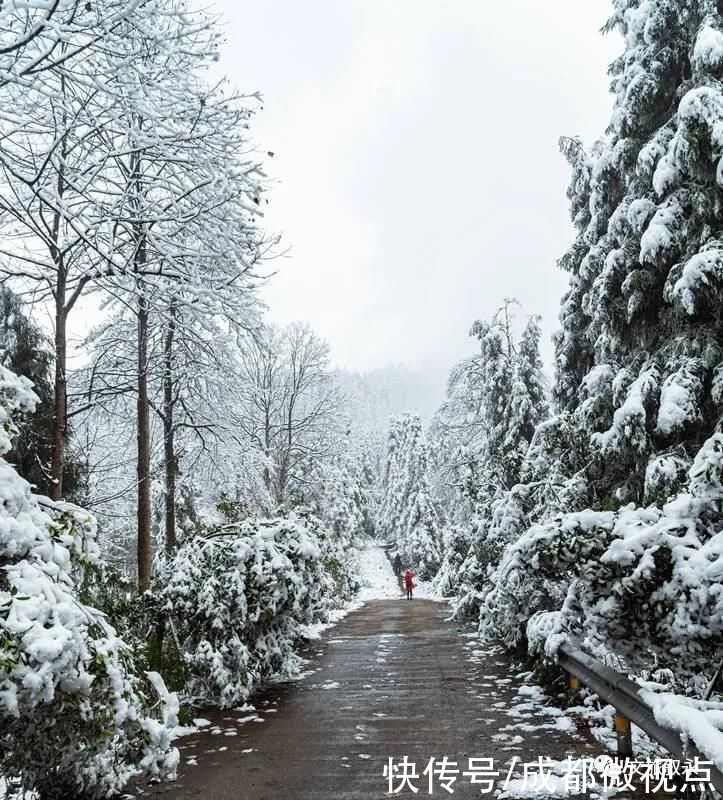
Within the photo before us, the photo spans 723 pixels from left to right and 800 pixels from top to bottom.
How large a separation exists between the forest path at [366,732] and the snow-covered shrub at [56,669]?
0.91 metres

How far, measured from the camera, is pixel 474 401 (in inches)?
866

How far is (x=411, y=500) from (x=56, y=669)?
50615 mm

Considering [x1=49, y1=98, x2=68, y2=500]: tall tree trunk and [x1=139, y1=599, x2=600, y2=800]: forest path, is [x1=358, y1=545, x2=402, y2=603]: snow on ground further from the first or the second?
[x1=49, y1=98, x2=68, y2=500]: tall tree trunk

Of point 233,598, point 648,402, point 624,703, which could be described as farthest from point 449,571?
point 624,703

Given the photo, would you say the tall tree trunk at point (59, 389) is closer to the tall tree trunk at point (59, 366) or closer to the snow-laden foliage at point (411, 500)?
the tall tree trunk at point (59, 366)

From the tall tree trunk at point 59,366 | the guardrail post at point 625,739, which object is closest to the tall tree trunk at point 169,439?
the tall tree trunk at point 59,366

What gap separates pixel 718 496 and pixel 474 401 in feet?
57.3

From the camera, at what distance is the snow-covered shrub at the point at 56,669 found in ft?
11.3

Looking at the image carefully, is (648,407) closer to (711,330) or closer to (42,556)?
(711,330)

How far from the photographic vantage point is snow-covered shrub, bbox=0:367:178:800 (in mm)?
3434

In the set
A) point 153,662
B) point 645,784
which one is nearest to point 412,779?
point 645,784

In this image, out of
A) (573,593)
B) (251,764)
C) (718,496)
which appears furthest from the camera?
(251,764)

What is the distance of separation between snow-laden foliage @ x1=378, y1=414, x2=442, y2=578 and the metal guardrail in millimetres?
42429

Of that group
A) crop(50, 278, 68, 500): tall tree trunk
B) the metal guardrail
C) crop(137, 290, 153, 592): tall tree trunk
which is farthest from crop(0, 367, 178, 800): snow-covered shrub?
crop(137, 290, 153, 592): tall tree trunk
